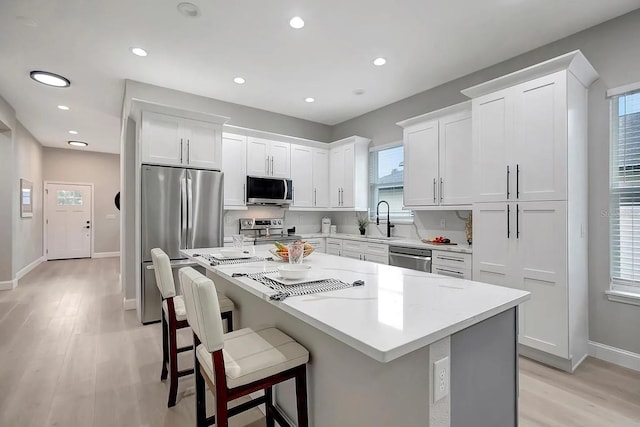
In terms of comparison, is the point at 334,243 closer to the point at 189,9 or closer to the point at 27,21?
the point at 189,9

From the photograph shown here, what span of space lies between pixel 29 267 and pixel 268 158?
6118 millimetres

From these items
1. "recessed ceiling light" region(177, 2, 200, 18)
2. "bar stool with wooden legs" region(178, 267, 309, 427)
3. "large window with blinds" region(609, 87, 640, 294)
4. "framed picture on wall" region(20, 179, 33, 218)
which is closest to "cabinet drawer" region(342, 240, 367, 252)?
"large window with blinds" region(609, 87, 640, 294)

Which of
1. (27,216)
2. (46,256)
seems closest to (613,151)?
(27,216)

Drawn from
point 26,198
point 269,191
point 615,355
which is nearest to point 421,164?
point 269,191

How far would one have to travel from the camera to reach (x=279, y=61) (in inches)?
136

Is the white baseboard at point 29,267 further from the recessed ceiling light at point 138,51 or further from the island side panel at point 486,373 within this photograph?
the island side panel at point 486,373

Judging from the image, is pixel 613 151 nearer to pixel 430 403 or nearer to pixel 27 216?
pixel 430 403

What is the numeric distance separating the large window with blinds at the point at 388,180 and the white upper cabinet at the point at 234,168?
209 cm

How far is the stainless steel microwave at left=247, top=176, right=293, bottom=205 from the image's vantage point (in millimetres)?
4570

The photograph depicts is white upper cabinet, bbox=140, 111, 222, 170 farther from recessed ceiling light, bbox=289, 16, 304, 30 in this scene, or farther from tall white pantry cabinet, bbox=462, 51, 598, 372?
tall white pantry cabinet, bbox=462, 51, 598, 372

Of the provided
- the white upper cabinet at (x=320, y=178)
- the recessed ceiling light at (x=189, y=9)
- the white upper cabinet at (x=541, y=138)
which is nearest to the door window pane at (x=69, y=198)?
the white upper cabinet at (x=320, y=178)

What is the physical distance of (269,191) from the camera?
4730 mm

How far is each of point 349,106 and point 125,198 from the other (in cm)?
358

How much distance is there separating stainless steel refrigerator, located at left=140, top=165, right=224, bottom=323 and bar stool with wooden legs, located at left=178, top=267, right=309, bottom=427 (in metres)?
2.32
